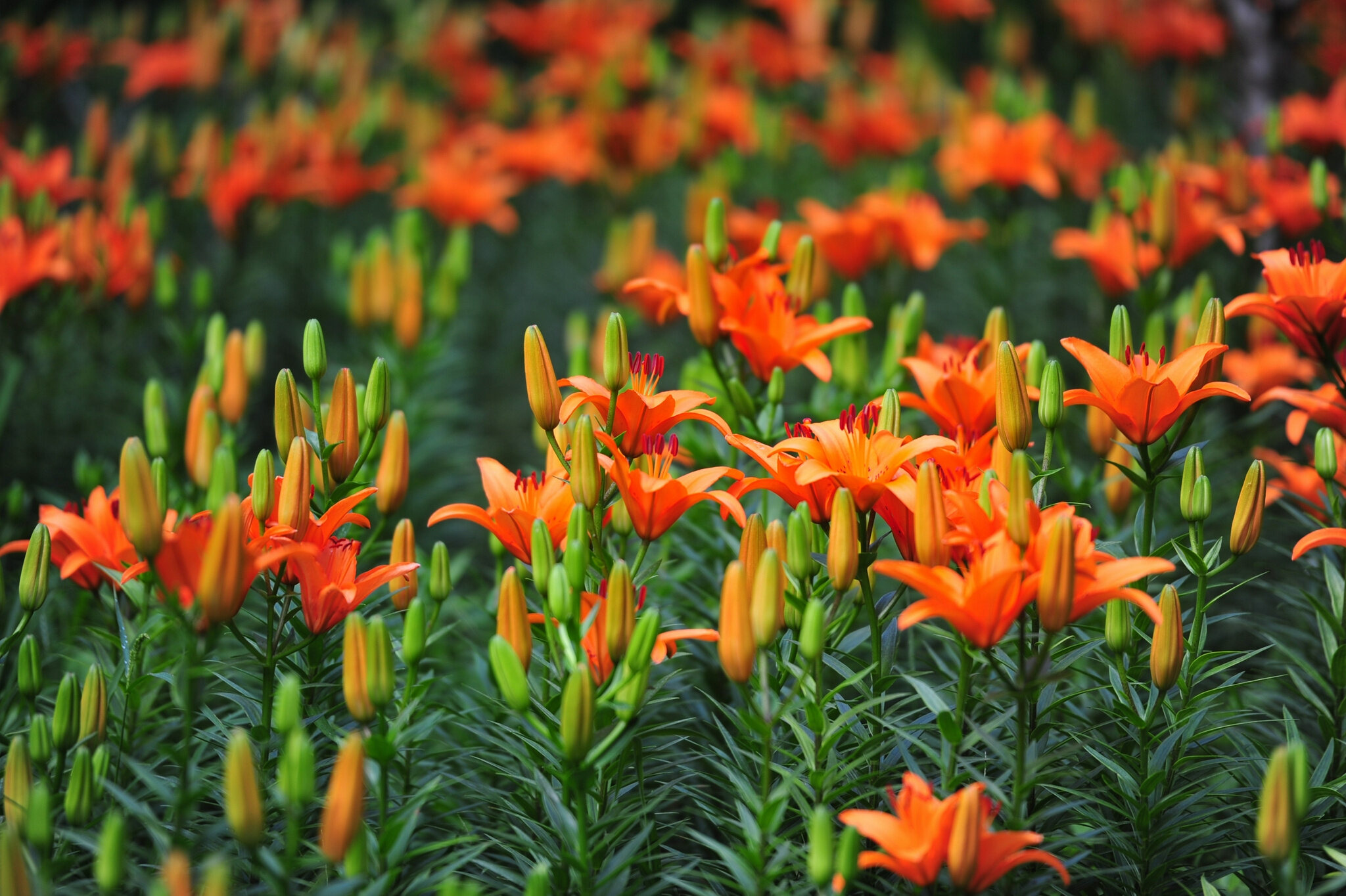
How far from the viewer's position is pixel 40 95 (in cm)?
382

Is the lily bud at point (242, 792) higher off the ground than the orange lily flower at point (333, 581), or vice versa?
the orange lily flower at point (333, 581)

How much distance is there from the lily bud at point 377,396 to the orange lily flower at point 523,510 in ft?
0.69

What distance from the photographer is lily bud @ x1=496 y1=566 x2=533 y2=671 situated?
120 cm

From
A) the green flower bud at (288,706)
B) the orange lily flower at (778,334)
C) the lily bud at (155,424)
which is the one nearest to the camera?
the green flower bud at (288,706)

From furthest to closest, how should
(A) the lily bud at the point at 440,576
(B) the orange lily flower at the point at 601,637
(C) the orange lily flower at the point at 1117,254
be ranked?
(C) the orange lily flower at the point at 1117,254 < (A) the lily bud at the point at 440,576 < (B) the orange lily flower at the point at 601,637

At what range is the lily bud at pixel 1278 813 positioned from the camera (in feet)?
3.20

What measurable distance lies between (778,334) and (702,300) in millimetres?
139

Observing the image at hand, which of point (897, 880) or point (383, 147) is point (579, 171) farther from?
point (897, 880)

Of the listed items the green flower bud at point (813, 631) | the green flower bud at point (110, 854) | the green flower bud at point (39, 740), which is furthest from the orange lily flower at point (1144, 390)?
the green flower bud at point (39, 740)

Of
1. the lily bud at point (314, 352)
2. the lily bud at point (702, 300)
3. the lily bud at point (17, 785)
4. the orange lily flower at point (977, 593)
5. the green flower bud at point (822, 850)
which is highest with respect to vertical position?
the lily bud at point (702, 300)

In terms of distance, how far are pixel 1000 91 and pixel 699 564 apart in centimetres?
236

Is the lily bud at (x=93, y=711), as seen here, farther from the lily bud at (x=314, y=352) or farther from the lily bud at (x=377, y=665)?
A: the lily bud at (x=314, y=352)

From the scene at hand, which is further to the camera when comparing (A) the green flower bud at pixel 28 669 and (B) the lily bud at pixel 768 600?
(A) the green flower bud at pixel 28 669

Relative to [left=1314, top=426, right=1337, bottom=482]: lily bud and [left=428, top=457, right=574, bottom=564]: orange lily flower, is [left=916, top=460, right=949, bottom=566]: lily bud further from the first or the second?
[left=1314, top=426, right=1337, bottom=482]: lily bud
